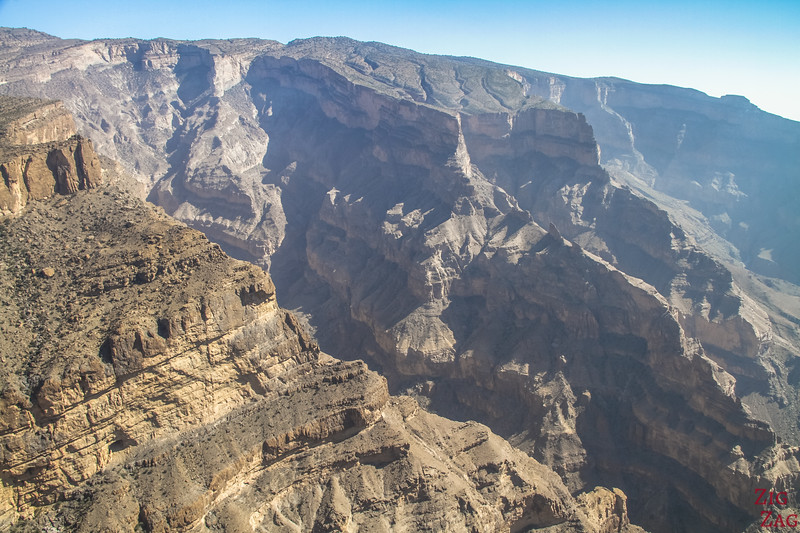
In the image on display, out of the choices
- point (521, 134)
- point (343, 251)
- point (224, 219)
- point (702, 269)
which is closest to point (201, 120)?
point (224, 219)

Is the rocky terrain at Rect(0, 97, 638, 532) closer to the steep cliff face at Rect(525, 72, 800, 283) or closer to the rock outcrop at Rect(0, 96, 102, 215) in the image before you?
the rock outcrop at Rect(0, 96, 102, 215)

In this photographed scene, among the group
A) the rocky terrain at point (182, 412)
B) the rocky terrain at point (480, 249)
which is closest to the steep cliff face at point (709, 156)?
the rocky terrain at point (480, 249)

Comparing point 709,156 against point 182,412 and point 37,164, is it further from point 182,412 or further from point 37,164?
point 37,164

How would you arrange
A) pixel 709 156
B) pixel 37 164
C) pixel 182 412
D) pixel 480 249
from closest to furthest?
pixel 182 412 → pixel 37 164 → pixel 480 249 → pixel 709 156

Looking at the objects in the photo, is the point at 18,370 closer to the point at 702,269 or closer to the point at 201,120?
the point at 702,269

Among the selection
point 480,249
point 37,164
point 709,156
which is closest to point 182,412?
point 37,164

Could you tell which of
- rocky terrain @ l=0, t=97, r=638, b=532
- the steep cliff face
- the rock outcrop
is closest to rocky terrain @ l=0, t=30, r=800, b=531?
the steep cliff face

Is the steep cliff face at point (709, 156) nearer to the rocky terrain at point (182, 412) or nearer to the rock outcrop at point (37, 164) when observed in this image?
the rocky terrain at point (182, 412)
